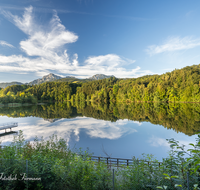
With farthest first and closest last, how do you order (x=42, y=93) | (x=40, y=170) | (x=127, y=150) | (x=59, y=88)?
(x=59, y=88)
(x=42, y=93)
(x=127, y=150)
(x=40, y=170)

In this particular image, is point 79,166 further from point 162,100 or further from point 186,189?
point 162,100

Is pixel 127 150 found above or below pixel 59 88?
below

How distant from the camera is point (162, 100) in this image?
9638 cm

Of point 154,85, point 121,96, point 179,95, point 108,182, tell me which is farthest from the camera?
Result: point 121,96

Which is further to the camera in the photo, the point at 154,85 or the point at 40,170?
the point at 154,85

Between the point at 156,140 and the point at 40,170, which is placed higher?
the point at 40,170

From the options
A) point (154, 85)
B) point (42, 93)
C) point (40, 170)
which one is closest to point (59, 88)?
point (42, 93)

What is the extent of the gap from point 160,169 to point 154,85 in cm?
10720

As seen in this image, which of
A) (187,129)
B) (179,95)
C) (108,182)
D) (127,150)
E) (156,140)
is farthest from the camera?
(179,95)

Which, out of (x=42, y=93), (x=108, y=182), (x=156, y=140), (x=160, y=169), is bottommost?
(x=156, y=140)

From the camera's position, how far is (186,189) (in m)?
4.59

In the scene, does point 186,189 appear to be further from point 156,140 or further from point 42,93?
point 42,93

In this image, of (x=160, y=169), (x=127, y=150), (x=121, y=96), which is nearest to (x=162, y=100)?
(x=121, y=96)

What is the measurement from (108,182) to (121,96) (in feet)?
381
